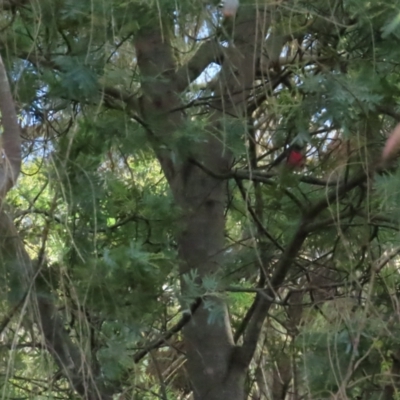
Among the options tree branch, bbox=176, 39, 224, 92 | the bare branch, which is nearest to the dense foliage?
tree branch, bbox=176, 39, 224, 92

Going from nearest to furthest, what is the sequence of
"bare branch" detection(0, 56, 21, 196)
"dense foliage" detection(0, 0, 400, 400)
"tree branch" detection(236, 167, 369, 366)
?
"bare branch" detection(0, 56, 21, 196), "dense foliage" detection(0, 0, 400, 400), "tree branch" detection(236, 167, 369, 366)

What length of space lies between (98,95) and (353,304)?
80 cm

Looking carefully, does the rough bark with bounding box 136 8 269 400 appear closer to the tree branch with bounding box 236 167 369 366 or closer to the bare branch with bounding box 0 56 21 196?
the tree branch with bounding box 236 167 369 366

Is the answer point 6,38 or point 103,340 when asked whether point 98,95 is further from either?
point 103,340

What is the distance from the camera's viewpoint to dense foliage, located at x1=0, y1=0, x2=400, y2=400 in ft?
4.79

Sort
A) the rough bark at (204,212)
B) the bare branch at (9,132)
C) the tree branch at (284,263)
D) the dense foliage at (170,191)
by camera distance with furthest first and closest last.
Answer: the rough bark at (204,212), the tree branch at (284,263), the dense foliage at (170,191), the bare branch at (9,132)

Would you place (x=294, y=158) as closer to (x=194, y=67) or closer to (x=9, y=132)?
(x=194, y=67)

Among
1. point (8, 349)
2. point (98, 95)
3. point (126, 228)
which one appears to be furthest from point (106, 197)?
point (8, 349)

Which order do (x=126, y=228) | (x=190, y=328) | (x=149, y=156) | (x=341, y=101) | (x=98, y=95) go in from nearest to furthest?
(x=341, y=101), (x=98, y=95), (x=126, y=228), (x=149, y=156), (x=190, y=328)

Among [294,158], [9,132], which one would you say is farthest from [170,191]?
[9,132]

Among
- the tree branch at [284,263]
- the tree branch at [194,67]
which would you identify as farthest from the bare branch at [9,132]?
the tree branch at [194,67]

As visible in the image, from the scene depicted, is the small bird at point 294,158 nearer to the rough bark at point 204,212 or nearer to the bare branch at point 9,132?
the rough bark at point 204,212

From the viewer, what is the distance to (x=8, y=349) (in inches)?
61.9

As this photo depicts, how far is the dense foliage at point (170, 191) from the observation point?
146 cm
